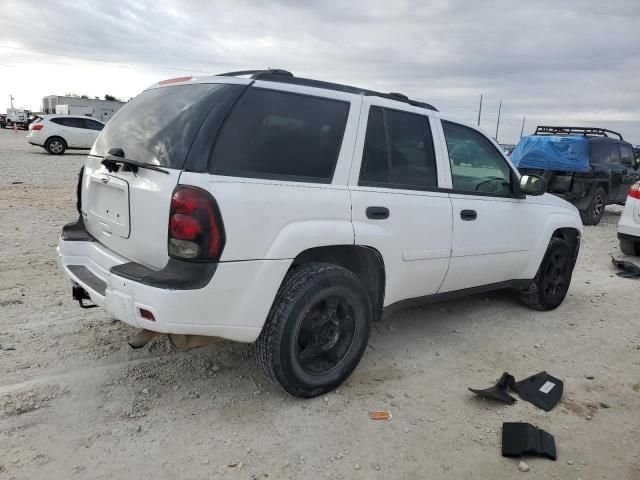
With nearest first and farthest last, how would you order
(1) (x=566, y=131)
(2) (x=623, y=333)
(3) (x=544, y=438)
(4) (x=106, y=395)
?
Result: (3) (x=544, y=438), (4) (x=106, y=395), (2) (x=623, y=333), (1) (x=566, y=131)

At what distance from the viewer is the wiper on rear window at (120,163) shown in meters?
2.77

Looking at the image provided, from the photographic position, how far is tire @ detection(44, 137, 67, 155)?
1908cm

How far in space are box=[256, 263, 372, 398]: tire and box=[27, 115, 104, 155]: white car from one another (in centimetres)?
1802

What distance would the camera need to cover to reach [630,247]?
8.09m

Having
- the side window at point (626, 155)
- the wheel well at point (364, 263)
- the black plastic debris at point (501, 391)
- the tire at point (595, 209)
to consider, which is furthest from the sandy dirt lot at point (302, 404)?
the side window at point (626, 155)

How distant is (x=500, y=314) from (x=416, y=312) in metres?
0.85

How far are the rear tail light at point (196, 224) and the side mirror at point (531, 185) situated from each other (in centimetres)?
296

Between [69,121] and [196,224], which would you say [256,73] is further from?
[69,121]

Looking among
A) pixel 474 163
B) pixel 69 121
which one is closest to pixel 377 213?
pixel 474 163

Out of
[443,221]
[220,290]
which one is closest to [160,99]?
[220,290]

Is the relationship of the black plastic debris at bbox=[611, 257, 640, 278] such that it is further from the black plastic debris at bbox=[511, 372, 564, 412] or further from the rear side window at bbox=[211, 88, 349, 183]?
the rear side window at bbox=[211, 88, 349, 183]

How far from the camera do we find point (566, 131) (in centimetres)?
1302

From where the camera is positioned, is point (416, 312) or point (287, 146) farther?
→ point (416, 312)

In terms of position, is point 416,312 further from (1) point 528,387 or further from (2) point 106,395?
(2) point 106,395
